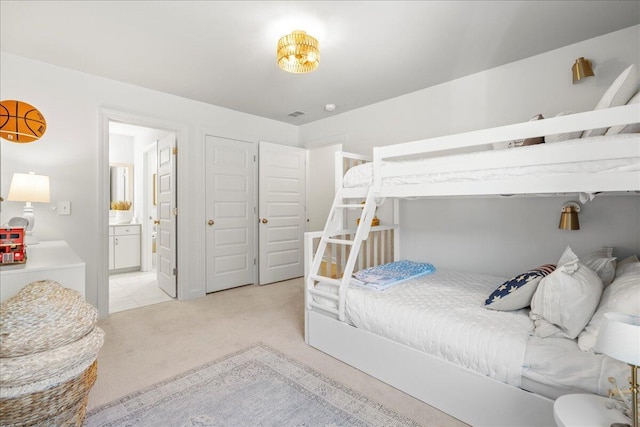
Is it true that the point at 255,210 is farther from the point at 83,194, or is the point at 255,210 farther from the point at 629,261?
the point at 629,261

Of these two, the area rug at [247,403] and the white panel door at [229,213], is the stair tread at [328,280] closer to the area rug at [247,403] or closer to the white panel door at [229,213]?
the area rug at [247,403]

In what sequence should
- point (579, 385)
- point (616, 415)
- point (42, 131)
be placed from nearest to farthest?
point (616, 415), point (579, 385), point (42, 131)

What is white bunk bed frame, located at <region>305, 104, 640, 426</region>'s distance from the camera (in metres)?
1.38

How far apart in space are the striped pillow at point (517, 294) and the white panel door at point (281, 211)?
3.04m

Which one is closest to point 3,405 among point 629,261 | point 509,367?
point 509,367

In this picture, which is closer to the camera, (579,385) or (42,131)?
(579,385)

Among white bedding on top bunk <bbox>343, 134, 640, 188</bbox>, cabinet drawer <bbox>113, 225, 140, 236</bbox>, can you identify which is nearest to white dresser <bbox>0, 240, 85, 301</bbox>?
white bedding on top bunk <bbox>343, 134, 640, 188</bbox>

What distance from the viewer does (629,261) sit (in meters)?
1.89

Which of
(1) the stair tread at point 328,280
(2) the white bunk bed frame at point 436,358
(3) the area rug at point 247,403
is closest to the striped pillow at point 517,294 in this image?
(2) the white bunk bed frame at point 436,358

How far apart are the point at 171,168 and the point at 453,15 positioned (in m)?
3.25

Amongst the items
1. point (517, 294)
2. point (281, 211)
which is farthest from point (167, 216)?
point (517, 294)

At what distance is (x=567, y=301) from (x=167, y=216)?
393 centimetres

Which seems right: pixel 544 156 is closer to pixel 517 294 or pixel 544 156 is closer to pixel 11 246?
pixel 517 294

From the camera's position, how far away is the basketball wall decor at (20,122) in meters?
2.50
